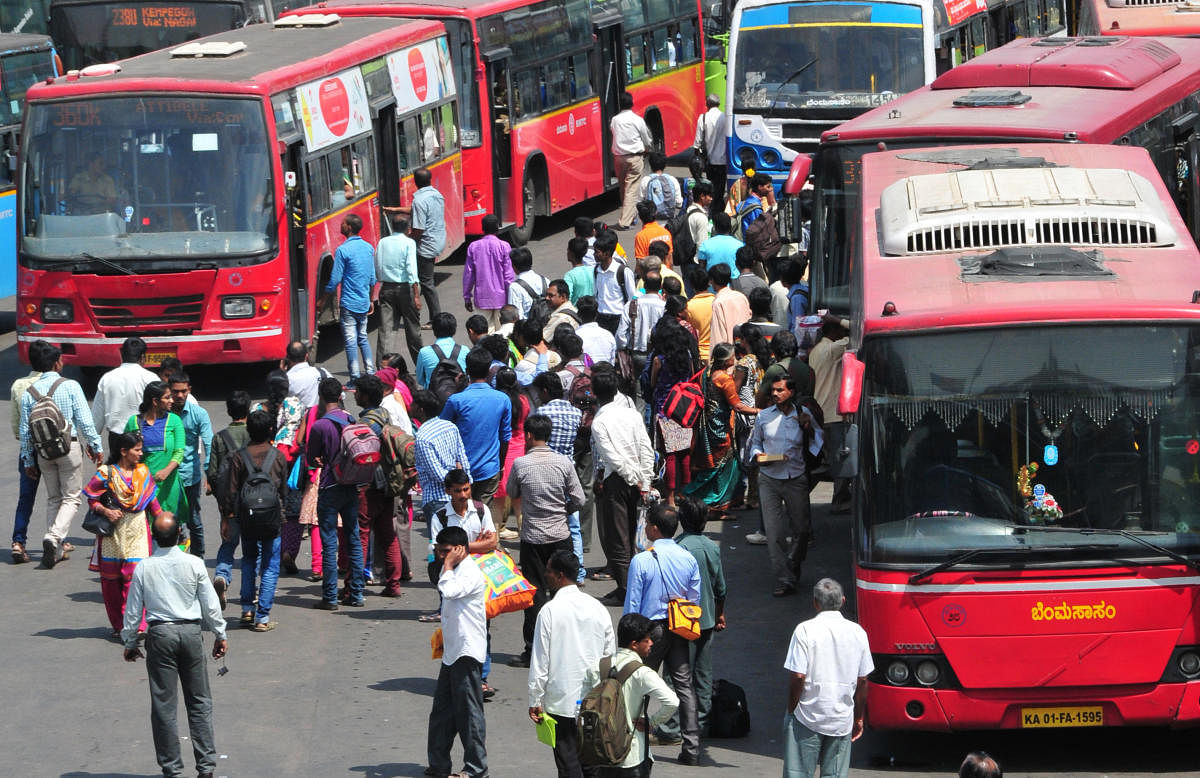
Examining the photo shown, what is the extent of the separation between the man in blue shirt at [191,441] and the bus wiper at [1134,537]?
6245 millimetres

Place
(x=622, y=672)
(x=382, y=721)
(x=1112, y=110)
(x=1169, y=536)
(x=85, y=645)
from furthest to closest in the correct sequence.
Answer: (x=1112, y=110), (x=85, y=645), (x=382, y=721), (x=1169, y=536), (x=622, y=672)

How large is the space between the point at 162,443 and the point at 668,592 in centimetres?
449

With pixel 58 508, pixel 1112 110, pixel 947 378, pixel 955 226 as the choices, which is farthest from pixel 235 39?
pixel 947 378

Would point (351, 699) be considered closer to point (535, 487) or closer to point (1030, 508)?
point (535, 487)

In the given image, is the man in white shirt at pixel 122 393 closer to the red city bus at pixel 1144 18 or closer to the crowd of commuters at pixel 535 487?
the crowd of commuters at pixel 535 487

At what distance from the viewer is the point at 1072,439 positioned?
31.2 feet

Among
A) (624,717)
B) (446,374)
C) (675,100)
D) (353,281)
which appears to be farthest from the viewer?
(675,100)

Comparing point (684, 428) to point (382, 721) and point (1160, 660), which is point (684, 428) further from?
point (1160, 660)

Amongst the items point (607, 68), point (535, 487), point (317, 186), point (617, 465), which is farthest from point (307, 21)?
point (535, 487)

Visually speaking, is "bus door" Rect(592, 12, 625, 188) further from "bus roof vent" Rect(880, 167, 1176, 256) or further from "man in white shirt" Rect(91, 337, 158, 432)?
"bus roof vent" Rect(880, 167, 1176, 256)

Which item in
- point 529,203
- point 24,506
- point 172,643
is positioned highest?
point 172,643

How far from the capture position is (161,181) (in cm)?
1811

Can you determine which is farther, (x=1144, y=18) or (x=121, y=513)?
(x=1144, y=18)

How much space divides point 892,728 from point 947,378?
1.83 m
